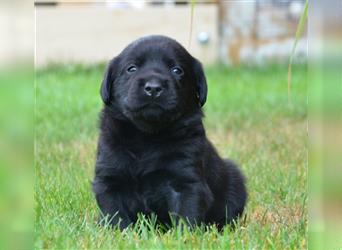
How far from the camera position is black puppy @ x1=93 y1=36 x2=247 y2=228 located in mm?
3111

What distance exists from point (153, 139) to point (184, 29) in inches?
324

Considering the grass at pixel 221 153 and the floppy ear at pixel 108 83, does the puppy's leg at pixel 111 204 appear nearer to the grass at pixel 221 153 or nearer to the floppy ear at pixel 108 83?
the grass at pixel 221 153

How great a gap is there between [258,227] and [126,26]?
8.67m

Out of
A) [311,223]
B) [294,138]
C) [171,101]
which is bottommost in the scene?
[294,138]

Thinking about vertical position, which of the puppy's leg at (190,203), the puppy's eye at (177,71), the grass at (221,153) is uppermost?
the puppy's eye at (177,71)

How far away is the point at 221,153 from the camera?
5.47m

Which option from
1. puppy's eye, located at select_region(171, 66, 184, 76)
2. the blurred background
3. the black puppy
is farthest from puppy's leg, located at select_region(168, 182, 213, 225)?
the blurred background

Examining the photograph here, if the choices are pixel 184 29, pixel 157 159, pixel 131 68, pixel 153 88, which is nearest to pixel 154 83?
pixel 153 88

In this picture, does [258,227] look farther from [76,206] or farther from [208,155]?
[76,206]

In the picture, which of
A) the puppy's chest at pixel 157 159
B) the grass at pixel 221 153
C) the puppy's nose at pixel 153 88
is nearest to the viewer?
the grass at pixel 221 153

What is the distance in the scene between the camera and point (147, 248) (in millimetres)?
2627

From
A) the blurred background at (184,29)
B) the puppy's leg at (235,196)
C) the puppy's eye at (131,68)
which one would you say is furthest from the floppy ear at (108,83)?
the blurred background at (184,29)

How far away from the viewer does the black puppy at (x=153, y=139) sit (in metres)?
3.11

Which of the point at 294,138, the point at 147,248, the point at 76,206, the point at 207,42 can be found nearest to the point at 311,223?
the point at 147,248
